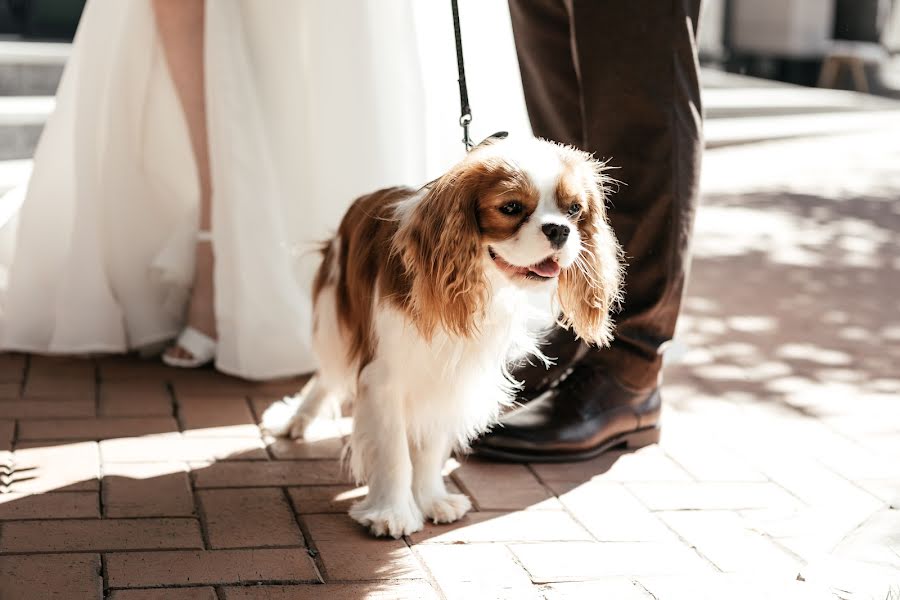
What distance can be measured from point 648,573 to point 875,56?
14.4 m

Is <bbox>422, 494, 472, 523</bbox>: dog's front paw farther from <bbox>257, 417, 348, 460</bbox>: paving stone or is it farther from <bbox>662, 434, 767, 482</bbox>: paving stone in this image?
<bbox>662, 434, 767, 482</bbox>: paving stone

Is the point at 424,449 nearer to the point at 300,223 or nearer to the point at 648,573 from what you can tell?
the point at 648,573

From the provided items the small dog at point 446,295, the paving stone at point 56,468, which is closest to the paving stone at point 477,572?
the small dog at point 446,295

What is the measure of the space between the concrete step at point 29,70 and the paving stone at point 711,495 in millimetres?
4762

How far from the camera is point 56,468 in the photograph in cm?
284

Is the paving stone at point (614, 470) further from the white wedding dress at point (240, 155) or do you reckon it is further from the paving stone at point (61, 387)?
the paving stone at point (61, 387)

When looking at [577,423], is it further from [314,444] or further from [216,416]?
[216,416]

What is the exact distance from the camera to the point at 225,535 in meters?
2.52

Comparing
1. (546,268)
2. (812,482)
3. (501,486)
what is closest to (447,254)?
(546,268)

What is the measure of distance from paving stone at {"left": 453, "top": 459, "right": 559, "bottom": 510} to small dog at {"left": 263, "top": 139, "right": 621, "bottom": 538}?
5.7 inches

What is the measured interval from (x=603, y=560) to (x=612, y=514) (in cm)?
28

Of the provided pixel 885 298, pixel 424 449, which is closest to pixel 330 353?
pixel 424 449

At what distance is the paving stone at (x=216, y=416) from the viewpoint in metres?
3.19

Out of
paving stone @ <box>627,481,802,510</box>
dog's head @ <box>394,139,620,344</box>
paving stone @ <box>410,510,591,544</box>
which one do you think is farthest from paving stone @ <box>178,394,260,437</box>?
paving stone @ <box>627,481,802,510</box>
